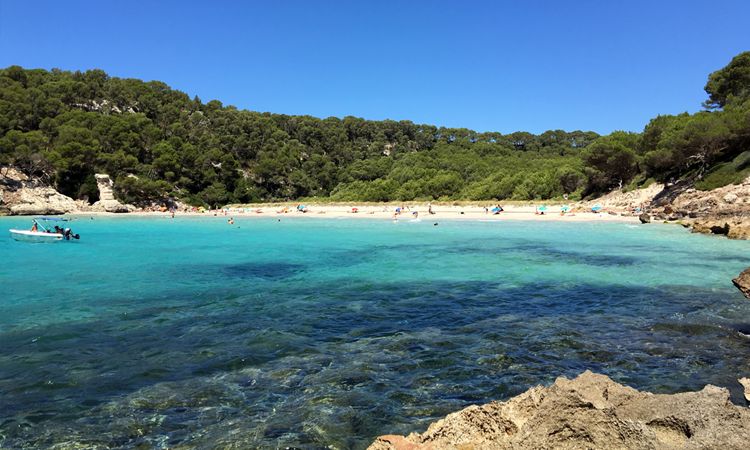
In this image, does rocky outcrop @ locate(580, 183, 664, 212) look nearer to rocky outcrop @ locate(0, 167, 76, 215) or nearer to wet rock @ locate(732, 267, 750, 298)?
wet rock @ locate(732, 267, 750, 298)

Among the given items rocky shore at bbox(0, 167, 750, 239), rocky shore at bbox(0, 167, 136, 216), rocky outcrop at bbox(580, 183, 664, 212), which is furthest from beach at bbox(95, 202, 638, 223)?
rocky outcrop at bbox(580, 183, 664, 212)

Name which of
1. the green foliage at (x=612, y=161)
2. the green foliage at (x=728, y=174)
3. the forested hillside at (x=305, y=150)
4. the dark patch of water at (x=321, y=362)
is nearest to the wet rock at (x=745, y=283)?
the dark patch of water at (x=321, y=362)

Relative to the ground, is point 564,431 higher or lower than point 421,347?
higher

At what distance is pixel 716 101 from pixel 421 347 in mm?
74177

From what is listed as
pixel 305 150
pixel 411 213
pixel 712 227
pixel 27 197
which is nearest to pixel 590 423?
pixel 712 227

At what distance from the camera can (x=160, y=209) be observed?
76.9 meters

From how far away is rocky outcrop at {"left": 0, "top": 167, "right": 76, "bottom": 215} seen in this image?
63812 mm

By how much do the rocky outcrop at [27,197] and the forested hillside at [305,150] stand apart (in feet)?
8.80

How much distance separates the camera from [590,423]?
10.9 ft

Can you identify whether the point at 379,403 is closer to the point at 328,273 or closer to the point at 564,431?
the point at 564,431

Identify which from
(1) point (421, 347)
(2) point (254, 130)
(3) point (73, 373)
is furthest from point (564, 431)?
(2) point (254, 130)

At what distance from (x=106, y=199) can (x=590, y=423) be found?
81.6 meters

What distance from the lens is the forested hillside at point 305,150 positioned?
5050cm

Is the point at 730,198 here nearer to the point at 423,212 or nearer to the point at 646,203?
the point at 646,203
